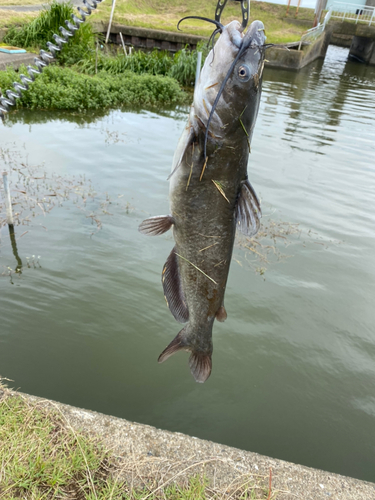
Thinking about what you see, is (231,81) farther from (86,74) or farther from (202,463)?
(86,74)

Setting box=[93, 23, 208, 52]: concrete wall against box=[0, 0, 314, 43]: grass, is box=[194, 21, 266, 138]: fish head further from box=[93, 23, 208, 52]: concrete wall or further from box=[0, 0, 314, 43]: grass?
box=[0, 0, 314, 43]: grass

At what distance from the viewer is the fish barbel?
1.71 meters

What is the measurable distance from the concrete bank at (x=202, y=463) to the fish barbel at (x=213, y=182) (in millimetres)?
737

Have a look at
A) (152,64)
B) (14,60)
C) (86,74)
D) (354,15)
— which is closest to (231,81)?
(14,60)

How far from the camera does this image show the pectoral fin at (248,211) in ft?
6.13

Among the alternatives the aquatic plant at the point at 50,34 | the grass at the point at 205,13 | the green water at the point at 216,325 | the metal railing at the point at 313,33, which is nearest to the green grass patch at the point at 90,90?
the green water at the point at 216,325

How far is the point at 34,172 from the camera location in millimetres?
6703

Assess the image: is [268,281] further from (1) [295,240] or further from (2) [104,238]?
(2) [104,238]

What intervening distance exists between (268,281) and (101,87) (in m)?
8.04

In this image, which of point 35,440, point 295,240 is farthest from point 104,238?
point 35,440

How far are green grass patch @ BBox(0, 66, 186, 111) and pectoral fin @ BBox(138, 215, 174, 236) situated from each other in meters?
8.09

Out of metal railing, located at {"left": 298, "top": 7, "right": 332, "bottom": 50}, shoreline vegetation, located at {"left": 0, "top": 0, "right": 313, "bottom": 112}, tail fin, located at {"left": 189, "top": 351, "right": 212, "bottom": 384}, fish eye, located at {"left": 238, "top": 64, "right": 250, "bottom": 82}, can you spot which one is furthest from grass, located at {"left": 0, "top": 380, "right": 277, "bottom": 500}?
metal railing, located at {"left": 298, "top": 7, "right": 332, "bottom": 50}

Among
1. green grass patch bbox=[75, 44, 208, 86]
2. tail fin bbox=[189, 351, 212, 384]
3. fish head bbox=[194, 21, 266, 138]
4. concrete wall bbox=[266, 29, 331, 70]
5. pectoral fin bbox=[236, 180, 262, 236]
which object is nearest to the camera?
fish head bbox=[194, 21, 266, 138]

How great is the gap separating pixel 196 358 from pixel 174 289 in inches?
18.6
